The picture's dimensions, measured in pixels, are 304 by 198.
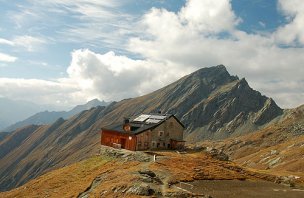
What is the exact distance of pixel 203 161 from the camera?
65625mm

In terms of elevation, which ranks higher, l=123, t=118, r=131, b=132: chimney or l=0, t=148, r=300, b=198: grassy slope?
l=123, t=118, r=131, b=132: chimney

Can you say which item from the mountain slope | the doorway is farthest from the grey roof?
the mountain slope

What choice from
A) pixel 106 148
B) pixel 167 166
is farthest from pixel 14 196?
pixel 167 166

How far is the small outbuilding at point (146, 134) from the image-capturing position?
81.5m

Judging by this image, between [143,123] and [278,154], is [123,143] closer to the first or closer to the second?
[143,123]

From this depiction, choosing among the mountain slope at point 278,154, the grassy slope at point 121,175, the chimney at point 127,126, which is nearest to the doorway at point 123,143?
the chimney at point 127,126

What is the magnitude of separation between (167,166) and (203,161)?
9.17 meters

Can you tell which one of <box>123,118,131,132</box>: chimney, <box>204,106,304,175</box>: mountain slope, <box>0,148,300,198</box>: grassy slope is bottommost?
<box>0,148,300,198</box>: grassy slope

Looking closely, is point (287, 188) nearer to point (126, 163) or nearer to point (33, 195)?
point (126, 163)

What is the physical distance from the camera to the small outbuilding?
8150cm

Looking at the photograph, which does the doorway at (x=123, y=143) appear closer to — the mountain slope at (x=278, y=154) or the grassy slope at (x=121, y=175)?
the grassy slope at (x=121, y=175)

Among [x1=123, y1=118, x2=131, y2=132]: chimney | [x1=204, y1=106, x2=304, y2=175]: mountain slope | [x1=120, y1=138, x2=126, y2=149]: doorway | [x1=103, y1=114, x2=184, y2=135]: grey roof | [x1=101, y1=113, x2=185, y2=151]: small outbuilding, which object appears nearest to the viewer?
[x1=101, y1=113, x2=185, y2=151]: small outbuilding

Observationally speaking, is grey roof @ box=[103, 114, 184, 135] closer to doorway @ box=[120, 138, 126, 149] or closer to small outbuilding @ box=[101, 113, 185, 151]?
small outbuilding @ box=[101, 113, 185, 151]

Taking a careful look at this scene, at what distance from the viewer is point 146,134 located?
272 feet
